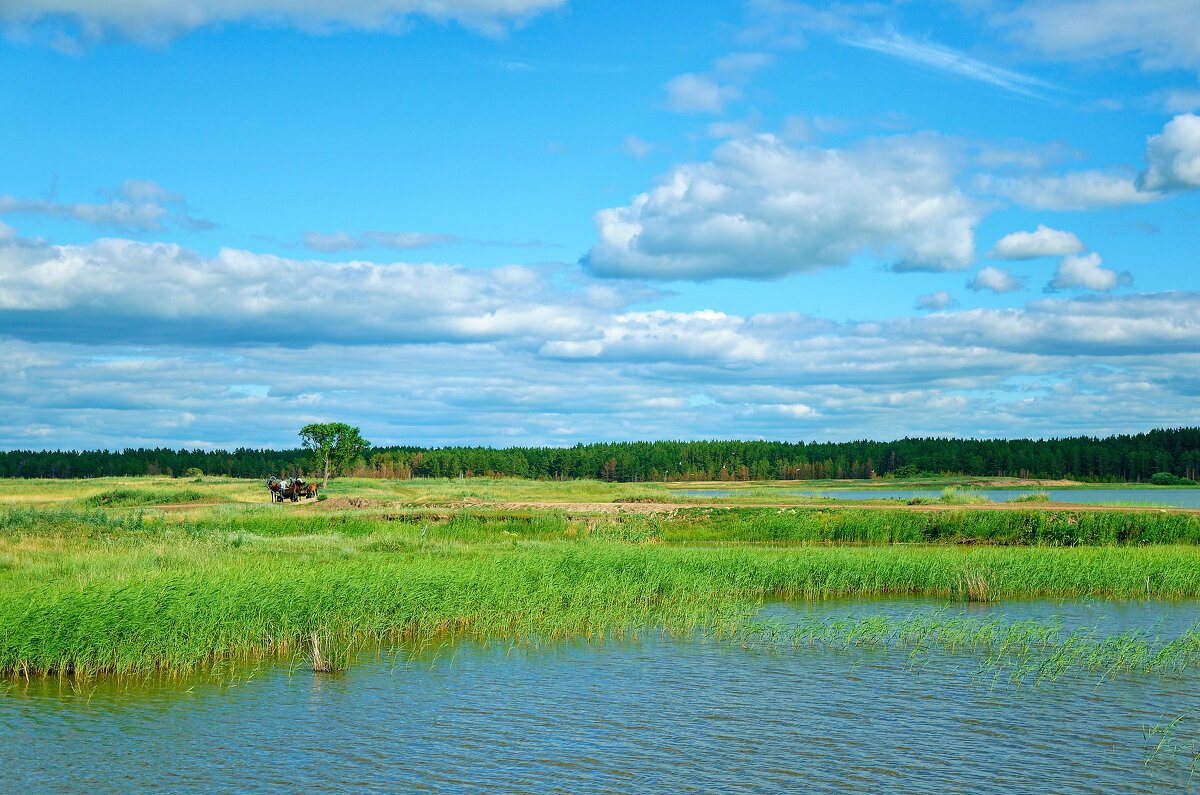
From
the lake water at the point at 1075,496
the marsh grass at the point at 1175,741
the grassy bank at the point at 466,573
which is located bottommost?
the lake water at the point at 1075,496

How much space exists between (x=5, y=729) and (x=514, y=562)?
51.2 feet

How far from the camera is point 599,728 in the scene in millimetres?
14398

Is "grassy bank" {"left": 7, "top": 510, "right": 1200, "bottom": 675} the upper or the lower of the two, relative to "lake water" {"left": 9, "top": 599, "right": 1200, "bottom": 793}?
upper

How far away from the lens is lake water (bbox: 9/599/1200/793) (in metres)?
12.2

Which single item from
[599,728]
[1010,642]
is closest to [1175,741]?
[1010,642]

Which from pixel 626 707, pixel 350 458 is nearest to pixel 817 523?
pixel 626 707

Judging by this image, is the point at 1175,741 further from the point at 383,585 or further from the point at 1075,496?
the point at 1075,496

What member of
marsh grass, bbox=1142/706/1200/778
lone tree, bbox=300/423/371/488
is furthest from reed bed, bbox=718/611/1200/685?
lone tree, bbox=300/423/371/488

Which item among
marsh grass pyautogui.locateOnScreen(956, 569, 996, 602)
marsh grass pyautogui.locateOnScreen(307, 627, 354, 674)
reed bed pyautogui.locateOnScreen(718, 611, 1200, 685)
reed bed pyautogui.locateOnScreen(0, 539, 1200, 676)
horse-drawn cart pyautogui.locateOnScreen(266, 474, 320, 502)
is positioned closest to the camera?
reed bed pyautogui.locateOnScreen(0, 539, 1200, 676)

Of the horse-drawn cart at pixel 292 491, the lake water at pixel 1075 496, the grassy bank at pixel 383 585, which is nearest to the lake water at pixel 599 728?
the grassy bank at pixel 383 585

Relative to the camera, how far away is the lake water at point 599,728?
1219 centimetres

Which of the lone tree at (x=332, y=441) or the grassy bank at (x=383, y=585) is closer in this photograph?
the grassy bank at (x=383, y=585)

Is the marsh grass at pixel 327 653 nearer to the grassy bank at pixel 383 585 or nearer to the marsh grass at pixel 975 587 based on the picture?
the grassy bank at pixel 383 585

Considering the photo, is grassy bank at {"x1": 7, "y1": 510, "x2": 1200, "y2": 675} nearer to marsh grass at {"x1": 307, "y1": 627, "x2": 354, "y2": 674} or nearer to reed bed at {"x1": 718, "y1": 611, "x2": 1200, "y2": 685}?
marsh grass at {"x1": 307, "y1": 627, "x2": 354, "y2": 674}
